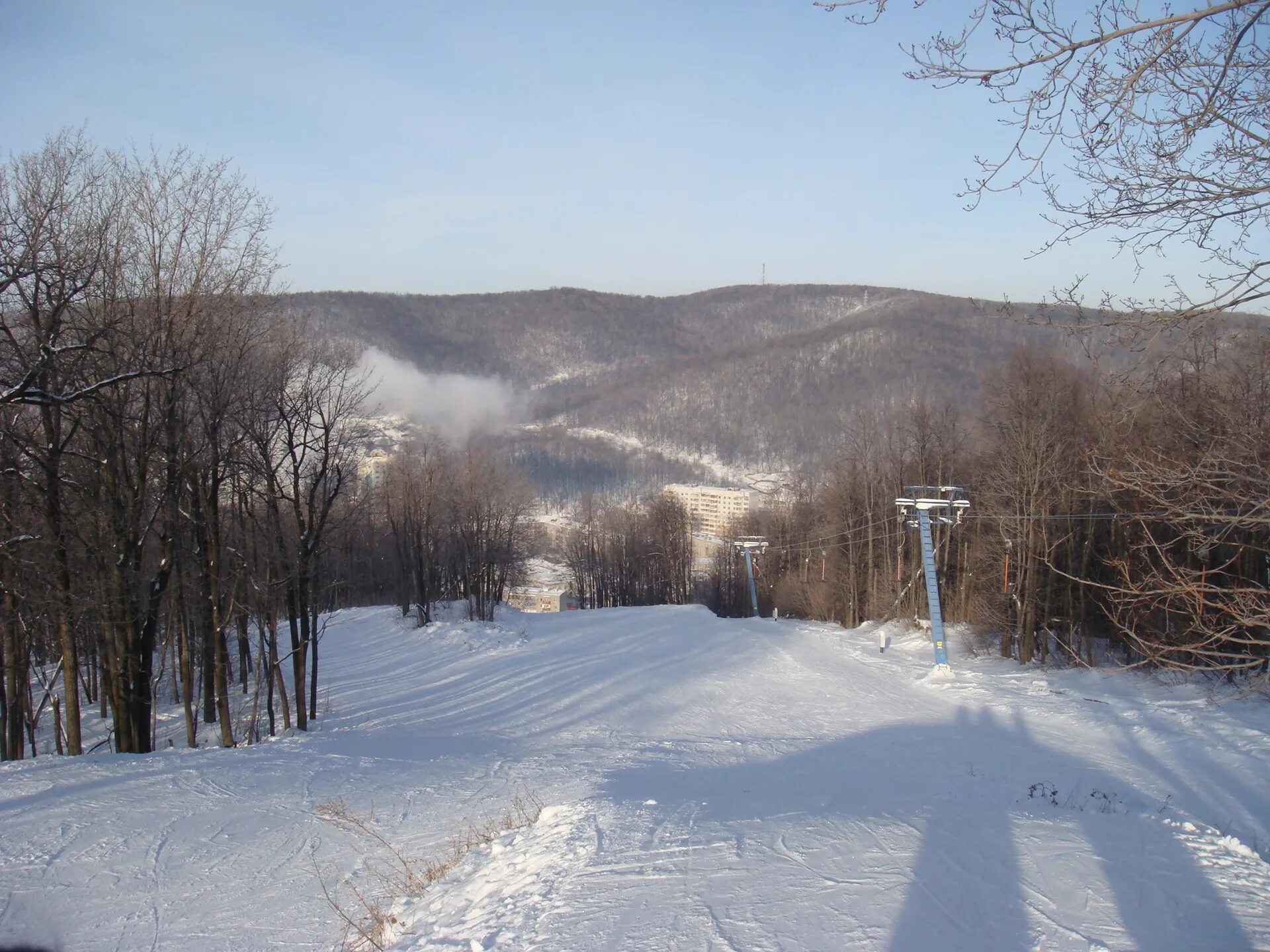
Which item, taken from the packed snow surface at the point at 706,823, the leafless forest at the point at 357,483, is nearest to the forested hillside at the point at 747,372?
the leafless forest at the point at 357,483

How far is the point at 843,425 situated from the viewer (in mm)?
45344

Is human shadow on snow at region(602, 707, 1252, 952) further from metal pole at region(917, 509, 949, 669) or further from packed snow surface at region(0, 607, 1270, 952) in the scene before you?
metal pole at region(917, 509, 949, 669)

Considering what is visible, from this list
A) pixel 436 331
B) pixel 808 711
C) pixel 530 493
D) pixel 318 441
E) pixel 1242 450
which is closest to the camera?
pixel 1242 450

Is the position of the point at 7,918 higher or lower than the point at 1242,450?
lower

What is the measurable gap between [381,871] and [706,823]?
3294 mm

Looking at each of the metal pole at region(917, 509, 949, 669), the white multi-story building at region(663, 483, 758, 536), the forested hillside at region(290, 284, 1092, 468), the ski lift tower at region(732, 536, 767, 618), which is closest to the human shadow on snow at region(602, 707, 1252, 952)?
the metal pole at region(917, 509, 949, 669)

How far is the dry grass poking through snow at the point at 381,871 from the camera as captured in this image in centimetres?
580

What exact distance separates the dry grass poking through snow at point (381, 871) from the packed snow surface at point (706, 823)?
114mm

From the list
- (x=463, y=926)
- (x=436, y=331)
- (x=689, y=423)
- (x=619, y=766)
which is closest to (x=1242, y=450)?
(x=463, y=926)

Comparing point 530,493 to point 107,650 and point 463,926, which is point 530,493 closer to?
point 107,650

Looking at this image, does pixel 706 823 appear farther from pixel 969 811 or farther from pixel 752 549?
pixel 752 549

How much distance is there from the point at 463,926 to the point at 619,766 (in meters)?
7.52

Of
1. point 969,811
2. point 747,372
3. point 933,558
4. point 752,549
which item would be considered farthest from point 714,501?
point 969,811

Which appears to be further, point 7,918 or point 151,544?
point 151,544
